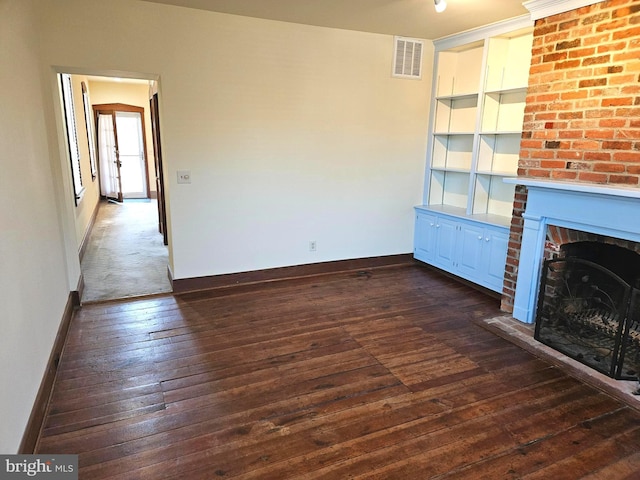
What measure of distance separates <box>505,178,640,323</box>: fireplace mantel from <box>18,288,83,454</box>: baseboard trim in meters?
3.54

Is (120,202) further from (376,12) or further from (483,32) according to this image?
(483,32)

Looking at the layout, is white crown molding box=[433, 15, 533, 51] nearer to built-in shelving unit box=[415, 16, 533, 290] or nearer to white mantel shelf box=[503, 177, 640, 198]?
built-in shelving unit box=[415, 16, 533, 290]

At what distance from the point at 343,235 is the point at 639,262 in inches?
111

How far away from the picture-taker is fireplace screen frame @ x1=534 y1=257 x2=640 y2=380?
3018 millimetres

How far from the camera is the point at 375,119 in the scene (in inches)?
187

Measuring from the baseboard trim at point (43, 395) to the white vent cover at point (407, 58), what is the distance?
413cm

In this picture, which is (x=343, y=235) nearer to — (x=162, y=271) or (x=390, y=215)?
(x=390, y=215)

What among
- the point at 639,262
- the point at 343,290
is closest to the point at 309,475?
the point at 343,290

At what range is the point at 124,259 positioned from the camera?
5.24 m

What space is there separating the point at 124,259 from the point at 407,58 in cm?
425

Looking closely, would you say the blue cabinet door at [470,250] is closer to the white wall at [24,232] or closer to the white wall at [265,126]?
the white wall at [265,126]

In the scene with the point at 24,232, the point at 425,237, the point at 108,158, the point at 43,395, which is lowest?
the point at 43,395

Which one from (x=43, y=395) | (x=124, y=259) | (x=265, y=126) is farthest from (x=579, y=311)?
(x=124, y=259)

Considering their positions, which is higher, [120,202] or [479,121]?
[479,121]
